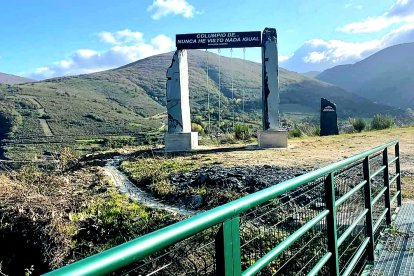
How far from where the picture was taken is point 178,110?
17094 millimetres

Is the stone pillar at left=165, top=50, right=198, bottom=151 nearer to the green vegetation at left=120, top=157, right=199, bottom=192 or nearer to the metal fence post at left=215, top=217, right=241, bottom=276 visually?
the green vegetation at left=120, top=157, right=199, bottom=192

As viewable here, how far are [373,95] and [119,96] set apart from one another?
120 metres

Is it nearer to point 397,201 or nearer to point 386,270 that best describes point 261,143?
point 397,201

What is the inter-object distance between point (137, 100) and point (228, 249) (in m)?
94.8

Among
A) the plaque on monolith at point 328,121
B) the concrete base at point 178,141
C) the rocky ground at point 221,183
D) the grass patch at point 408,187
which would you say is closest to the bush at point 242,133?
the plaque on monolith at point 328,121

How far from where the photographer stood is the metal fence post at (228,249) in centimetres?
152

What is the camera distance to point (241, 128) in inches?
869

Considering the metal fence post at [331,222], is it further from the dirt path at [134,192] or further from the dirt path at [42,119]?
the dirt path at [42,119]

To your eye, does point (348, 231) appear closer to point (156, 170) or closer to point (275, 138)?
point (156, 170)

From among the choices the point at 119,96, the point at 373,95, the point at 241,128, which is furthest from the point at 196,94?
the point at 373,95

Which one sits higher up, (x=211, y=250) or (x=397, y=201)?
(x=211, y=250)

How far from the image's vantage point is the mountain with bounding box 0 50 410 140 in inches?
2227

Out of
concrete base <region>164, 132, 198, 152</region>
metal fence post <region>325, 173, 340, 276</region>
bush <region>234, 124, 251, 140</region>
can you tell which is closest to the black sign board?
concrete base <region>164, 132, 198, 152</region>

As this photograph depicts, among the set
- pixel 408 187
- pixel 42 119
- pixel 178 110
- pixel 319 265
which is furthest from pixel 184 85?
pixel 42 119
